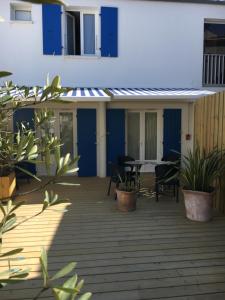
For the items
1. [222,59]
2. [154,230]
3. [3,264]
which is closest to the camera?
[3,264]

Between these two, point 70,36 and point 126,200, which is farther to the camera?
point 70,36

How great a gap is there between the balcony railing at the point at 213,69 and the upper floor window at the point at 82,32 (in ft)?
16.3

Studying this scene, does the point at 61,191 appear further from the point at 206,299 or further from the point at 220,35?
the point at 220,35

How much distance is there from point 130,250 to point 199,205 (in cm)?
215

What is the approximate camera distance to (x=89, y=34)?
12.3 metres

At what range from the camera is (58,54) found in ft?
39.1

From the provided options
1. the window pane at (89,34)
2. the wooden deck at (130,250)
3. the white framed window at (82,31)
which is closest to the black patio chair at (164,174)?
the wooden deck at (130,250)

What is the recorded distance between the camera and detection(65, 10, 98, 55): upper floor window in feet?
39.9

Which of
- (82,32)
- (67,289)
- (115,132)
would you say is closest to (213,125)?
(115,132)

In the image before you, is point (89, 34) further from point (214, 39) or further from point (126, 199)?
point (126, 199)

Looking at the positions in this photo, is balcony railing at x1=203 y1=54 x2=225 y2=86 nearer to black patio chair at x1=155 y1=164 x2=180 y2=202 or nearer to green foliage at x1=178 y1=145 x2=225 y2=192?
black patio chair at x1=155 y1=164 x2=180 y2=202

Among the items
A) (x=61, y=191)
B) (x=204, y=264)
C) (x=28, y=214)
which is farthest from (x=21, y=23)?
(x=204, y=264)

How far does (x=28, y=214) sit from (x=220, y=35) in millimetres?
11922

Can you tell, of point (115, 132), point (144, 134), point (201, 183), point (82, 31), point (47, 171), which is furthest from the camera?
point (144, 134)
